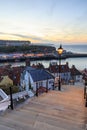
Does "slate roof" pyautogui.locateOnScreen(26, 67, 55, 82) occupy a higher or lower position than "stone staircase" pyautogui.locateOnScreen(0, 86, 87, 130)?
lower

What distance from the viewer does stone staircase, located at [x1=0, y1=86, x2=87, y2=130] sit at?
13.8 ft

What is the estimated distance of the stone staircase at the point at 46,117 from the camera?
13.8 feet

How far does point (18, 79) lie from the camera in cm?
3130

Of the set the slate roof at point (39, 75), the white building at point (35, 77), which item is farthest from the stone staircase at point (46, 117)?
the slate roof at point (39, 75)

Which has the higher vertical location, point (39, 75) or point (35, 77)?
point (39, 75)

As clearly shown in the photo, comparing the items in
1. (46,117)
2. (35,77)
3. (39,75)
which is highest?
(46,117)

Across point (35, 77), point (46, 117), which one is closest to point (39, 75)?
point (35, 77)

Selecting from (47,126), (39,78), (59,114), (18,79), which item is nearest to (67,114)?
(59,114)

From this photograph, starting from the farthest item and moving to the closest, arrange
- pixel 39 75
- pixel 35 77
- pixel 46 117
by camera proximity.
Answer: pixel 39 75
pixel 35 77
pixel 46 117

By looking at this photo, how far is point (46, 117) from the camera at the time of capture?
4.75 m

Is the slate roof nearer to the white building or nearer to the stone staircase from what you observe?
the white building

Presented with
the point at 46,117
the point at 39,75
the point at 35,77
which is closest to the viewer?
Answer: the point at 46,117

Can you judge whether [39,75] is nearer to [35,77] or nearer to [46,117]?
[35,77]

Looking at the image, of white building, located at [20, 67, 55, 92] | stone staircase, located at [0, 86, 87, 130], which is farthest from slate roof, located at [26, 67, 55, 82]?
stone staircase, located at [0, 86, 87, 130]
